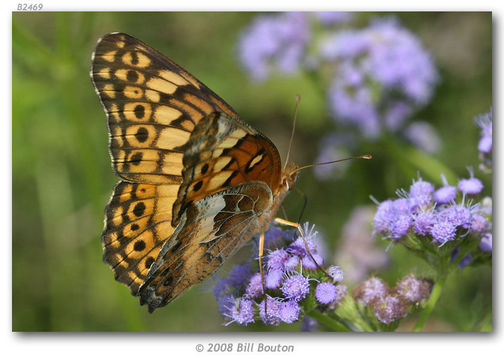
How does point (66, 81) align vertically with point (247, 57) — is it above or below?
below

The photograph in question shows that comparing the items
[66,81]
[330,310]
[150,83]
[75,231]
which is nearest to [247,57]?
[66,81]

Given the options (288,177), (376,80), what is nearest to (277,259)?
(288,177)

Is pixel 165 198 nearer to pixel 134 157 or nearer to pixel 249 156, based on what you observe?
pixel 134 157

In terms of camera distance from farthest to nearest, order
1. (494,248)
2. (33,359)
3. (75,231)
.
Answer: (75,231) < (33,359) < (494,248)

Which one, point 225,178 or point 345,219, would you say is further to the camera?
point 345,219

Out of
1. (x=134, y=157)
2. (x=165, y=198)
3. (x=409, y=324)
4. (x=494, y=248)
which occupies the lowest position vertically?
(x=409, y=324)

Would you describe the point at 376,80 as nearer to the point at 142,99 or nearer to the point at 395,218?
the point at 395,218

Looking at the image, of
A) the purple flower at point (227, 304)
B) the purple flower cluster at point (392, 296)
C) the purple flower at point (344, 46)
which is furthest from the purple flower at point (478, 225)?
the purple flower at point (344, 46)
